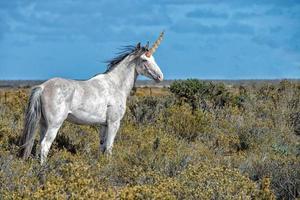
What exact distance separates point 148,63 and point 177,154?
7.42 feet

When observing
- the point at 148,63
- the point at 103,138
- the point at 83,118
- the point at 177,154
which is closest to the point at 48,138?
the point at 83,118

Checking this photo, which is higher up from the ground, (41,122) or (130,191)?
(41,122)

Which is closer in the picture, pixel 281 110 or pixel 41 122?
pixel 41 122

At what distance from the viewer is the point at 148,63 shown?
12250 mm

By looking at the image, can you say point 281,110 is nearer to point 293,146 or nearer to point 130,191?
point 293,146

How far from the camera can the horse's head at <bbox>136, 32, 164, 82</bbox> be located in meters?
12.2

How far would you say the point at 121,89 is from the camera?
1191 cm

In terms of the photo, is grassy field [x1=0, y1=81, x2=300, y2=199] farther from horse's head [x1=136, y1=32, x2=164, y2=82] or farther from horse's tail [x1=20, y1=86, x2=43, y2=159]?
horse's head [x1=136, y1=32, x2=164, y2=82]

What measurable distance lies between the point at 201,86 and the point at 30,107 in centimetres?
1158

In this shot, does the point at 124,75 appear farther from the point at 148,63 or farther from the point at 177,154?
the point at 177,154

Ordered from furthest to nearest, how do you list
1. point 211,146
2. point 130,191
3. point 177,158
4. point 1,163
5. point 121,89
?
point 211,146 < point 121,89 < point 177,158 < point 1,163 < point 130,191

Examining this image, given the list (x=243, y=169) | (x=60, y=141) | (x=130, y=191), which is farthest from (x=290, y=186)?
(x=60, y=141)

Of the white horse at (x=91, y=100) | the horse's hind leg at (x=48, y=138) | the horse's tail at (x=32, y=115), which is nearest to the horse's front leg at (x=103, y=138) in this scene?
the white horse at (x=91, y=100)

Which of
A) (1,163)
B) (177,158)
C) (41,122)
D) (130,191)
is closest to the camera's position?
(130,191)
